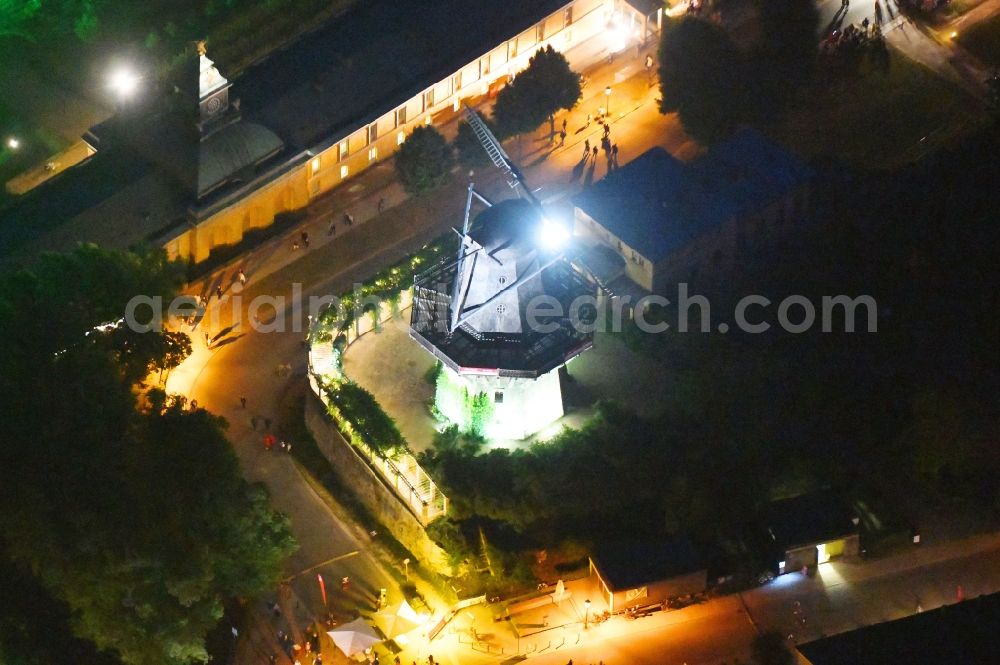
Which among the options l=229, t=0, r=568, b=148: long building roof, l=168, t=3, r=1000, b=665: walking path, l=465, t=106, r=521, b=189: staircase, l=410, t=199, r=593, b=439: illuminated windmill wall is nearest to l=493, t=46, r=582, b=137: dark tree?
l=168, t=3, r=1000, b=665: walking path

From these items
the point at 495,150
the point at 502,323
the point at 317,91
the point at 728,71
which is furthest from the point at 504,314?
the point at 317,91

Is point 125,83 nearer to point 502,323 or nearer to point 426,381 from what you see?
point 426,381

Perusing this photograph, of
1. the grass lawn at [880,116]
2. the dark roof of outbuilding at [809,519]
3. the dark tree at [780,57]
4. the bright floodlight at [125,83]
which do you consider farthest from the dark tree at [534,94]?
the dark roof of outbuilding at [809,519]

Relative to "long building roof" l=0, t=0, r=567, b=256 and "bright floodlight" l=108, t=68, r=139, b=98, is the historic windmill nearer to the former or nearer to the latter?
"long building roof" l=0, t=0, r=567, b=256

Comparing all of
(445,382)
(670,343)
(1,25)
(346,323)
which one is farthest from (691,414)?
(1,25)

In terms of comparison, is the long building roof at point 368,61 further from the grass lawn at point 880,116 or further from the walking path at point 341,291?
the grass lawn at point 880,116

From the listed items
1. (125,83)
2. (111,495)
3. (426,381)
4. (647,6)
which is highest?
(647,6)
